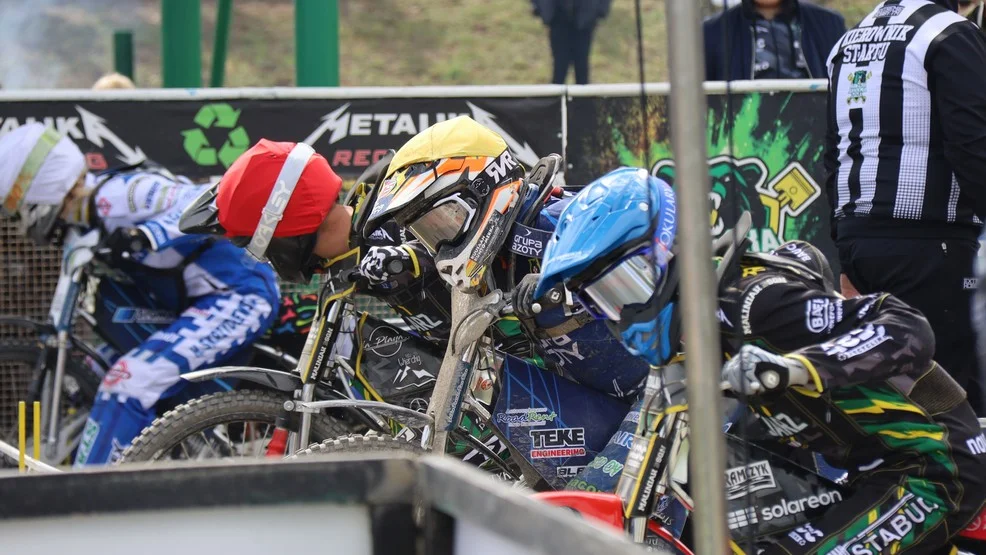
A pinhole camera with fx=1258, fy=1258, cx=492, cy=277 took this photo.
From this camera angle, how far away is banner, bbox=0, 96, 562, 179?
235 inches

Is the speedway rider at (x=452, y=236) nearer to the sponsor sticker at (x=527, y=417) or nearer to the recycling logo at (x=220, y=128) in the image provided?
the sponsor sticker at (x=527, y=417)

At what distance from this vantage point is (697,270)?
184cm

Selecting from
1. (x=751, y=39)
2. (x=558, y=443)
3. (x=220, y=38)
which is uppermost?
(x=220, y=38)

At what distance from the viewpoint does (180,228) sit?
4.70 m

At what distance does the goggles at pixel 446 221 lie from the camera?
4004 millimetres

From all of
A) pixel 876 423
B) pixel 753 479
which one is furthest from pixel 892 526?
pixel 753 479

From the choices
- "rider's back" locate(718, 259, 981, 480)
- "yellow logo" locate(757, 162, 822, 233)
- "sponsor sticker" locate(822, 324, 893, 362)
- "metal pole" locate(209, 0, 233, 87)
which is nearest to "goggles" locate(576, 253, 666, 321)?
"rider's back" locate(718, 259, 981, 480)

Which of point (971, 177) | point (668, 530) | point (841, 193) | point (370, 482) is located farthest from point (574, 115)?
point (370, 482)

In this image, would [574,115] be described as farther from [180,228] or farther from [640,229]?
[640,229]

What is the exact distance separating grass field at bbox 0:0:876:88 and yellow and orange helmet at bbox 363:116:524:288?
→ 363 inches

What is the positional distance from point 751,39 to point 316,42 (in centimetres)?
254

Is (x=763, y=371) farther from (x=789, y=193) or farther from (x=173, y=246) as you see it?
(x=789, y=193)

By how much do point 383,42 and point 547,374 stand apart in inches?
540

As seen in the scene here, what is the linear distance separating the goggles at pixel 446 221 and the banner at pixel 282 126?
1957 millimetres
